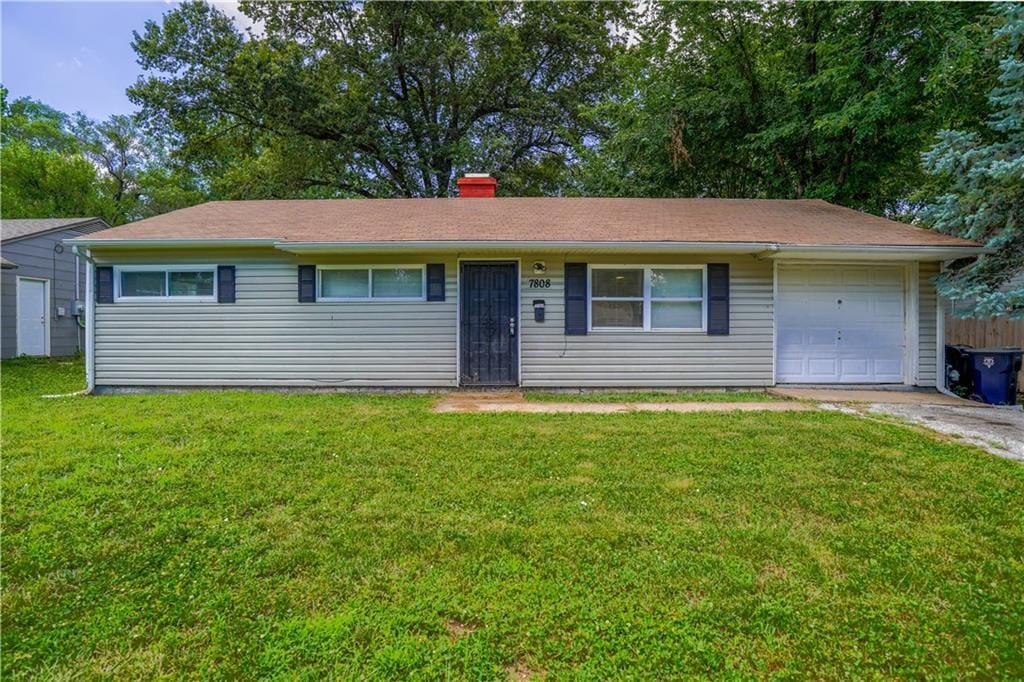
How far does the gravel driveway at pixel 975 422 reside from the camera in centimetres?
459

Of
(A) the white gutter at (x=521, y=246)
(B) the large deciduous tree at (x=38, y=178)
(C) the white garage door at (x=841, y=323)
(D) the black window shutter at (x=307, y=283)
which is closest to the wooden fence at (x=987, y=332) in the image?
(C) the white garage door at (x=841, y=323)

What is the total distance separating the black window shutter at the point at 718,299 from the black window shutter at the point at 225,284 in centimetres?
743

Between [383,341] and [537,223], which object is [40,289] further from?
[537,223]

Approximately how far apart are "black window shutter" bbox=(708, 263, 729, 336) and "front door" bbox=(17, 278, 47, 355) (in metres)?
15.7

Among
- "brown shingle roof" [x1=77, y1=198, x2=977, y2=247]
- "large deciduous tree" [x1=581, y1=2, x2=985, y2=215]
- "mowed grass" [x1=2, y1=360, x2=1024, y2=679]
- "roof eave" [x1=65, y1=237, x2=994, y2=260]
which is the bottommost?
"mowed grass" [x1=2, y1=360, x2=1024, y2=679]

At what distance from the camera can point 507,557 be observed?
2.64m


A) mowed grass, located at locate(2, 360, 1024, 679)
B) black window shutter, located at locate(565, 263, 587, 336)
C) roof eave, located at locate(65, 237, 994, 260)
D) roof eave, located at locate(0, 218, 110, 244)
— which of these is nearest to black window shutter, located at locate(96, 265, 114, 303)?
roof eave, located at locate(65, 237, 994, 260)

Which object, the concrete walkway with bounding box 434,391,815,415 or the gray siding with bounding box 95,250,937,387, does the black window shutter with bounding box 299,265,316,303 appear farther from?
the concrete walkway with bounding box 434,391,815,415

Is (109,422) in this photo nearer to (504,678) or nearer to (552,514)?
(552,514)

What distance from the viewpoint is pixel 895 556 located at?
2.68 meters

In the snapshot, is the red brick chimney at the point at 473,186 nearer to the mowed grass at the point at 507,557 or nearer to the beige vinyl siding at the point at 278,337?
the beige vinyl siding at the point at 278,337

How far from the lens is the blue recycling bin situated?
6.71 meters

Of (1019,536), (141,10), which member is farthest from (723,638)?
(141,10)

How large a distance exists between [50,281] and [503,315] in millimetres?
13017
